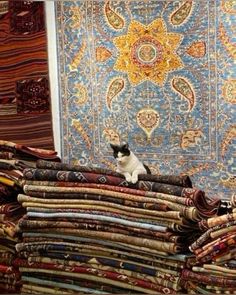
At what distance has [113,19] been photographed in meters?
2.41

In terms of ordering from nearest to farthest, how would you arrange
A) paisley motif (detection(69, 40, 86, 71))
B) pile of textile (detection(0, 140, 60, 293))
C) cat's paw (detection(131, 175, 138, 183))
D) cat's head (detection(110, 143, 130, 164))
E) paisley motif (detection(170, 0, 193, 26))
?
cat's paw (detection(131, 175, 138, 183)) → pile of textile (detection(0, 140, 60, 293)) → cat's head (detection(110, 143, 130, 164)) → paisley motif (detection(170, 0, 193, 26)) → paisley motif (detection(69, 40, 86, 71))

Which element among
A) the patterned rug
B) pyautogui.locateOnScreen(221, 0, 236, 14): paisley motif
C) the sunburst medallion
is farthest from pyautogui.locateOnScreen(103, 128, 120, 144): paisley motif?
pyautogui.locateOnScreen(221, 0, 236, 14): paisley motif

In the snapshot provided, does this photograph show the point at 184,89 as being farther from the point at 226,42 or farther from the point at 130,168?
the point at 130,168

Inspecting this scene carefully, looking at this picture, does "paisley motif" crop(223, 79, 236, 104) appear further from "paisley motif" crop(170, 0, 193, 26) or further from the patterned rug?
"paisley motif" crop(170, 0, 193, 26)

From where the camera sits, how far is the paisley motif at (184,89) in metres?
2.30

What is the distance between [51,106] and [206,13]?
39.4 inches

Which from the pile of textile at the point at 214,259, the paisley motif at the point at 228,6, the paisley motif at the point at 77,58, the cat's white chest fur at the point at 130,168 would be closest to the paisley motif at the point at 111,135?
the paisley motif at the point at 77,58

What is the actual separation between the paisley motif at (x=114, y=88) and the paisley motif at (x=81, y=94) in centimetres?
14

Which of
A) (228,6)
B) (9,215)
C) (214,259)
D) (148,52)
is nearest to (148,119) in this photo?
(148,52)

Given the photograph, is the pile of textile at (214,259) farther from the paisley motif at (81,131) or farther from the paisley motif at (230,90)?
the paisley motif at (81,131)

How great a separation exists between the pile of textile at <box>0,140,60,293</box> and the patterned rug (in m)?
1.03

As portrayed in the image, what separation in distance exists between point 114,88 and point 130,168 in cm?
113

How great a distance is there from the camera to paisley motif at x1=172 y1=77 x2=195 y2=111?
2.30 meters

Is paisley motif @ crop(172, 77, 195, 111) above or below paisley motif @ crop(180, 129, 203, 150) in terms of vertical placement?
above
